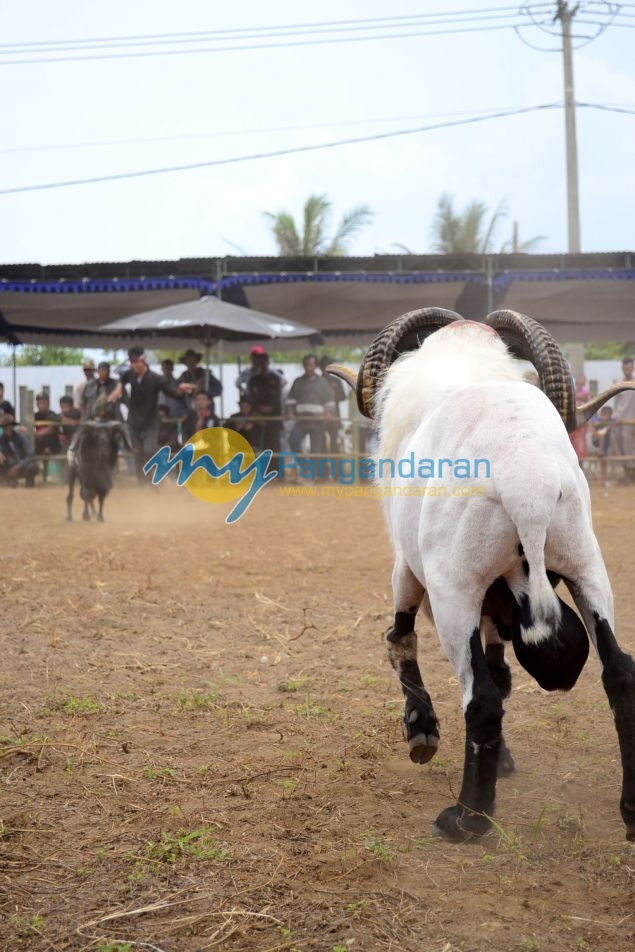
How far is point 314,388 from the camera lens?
16.5 metres

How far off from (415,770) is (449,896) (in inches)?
45.5

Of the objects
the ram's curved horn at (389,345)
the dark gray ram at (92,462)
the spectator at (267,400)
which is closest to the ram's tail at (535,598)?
the ram's curved horn at (389,345)

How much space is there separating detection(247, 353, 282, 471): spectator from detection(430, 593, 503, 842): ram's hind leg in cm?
1315

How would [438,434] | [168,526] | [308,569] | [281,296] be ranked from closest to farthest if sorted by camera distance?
[438,434] < [308,569] < [168,526] < [281,296]

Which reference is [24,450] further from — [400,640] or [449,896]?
[449,896]

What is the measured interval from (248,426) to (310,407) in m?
1.16

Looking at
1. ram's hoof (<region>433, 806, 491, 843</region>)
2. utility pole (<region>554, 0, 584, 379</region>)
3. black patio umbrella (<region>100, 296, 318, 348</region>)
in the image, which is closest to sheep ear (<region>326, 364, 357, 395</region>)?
ram's hoof (<region>433, 806, 491, 843</region>)

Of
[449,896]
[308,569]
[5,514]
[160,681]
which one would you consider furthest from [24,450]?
[449,896]

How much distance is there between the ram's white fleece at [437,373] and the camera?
3.70 m

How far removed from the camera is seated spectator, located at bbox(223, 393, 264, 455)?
16094 millimetres

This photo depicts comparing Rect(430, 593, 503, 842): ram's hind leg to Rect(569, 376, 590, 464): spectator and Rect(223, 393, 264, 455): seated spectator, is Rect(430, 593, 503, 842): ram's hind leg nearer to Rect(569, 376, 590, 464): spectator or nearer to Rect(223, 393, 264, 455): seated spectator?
Rect(569, 376, 590, 464): spectator

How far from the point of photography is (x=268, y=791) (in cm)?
356

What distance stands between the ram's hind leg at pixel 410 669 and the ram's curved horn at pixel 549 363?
2.87 feet

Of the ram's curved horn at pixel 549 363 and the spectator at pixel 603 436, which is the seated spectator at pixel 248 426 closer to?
the spectator at pixel 603 436
